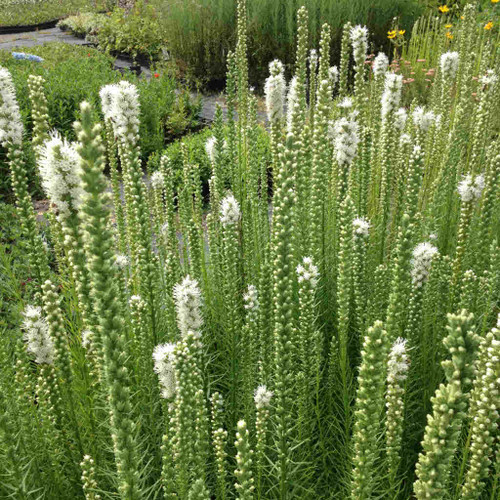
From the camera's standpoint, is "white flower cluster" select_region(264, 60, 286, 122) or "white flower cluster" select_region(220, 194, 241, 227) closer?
"white flower cluster" select_region(220, 194, 241, 227)

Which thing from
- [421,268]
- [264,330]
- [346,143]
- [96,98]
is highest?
[346,143]

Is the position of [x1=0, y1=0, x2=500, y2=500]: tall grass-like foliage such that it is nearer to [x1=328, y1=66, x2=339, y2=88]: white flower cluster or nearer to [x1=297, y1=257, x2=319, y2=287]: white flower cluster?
[x1=297, y1=257, x2=319, y2=287]: white flower cluster

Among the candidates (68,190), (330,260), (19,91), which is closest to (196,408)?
(68,190)

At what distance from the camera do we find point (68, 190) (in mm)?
2107

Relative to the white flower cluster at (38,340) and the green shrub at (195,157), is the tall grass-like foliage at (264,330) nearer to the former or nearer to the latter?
Answer: the white flower cluster at (38,340)

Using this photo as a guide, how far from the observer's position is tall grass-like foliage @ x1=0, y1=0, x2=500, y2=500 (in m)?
1.73

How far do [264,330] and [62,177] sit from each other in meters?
1.22

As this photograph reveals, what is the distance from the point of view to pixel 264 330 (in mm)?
2715

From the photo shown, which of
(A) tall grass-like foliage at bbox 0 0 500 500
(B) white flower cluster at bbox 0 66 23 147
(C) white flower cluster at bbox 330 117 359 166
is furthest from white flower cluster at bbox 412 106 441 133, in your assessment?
(B) white flower cluster at bbox 0 66 23 147

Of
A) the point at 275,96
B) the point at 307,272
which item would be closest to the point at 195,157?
the point at 275,96

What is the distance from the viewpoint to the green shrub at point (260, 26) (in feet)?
40.2

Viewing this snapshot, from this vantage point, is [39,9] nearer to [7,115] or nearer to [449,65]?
[449,65]

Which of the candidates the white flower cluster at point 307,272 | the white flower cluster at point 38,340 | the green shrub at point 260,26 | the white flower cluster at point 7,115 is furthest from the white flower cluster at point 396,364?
the green shrub at point 260,26

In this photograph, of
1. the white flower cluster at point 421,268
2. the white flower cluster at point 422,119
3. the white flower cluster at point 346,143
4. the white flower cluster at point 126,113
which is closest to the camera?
the white flower cluster at point 126,113
